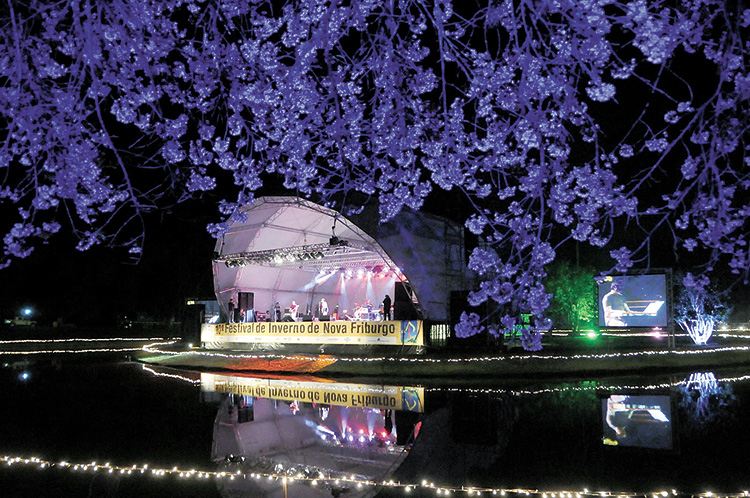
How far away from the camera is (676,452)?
205 inches

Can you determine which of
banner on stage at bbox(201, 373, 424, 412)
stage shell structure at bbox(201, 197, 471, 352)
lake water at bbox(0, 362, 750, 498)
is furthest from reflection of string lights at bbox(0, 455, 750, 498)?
stage shell structure at bbox(201, 197, 471, 352)

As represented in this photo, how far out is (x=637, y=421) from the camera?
6.64 meters

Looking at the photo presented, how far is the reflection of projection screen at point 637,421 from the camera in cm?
561

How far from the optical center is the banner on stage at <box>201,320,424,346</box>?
600 inches

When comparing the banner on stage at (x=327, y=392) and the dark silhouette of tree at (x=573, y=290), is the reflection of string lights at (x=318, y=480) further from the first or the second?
the dark silhouette of tree at (x=573, y=290)

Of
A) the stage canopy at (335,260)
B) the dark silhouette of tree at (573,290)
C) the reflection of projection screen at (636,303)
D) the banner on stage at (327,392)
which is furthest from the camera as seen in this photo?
the dark silhouette of tree at (573,290)

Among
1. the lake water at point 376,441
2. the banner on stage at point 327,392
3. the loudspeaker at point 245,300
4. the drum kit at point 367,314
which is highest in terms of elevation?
the loudspeaker at point 245,300

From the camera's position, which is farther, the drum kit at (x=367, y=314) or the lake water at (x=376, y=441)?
the drum kit at (x=367, y=314)

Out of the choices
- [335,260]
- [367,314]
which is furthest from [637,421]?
[335,260]

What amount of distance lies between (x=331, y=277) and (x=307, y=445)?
61.9ft

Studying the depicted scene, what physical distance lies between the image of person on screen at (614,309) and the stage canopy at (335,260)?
20.3ft

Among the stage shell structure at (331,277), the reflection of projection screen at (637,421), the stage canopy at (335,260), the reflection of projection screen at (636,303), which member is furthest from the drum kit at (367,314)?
the reflection of projection screen at (637,421)

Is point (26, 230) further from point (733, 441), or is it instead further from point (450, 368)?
point (450, 368)

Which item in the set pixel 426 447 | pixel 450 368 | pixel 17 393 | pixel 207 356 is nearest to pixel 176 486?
pixel 426 447
